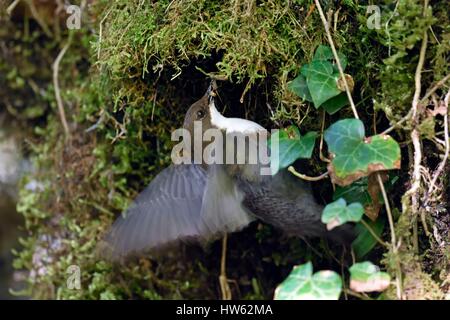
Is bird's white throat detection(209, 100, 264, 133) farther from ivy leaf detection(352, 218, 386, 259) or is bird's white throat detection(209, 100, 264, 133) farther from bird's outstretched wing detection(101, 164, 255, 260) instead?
ivy leaf detection(352, 218, 386, 259)

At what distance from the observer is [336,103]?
1.94m

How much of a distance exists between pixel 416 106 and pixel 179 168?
87 cm

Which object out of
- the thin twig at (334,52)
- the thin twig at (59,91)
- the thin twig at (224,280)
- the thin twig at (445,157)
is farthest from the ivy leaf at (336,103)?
the thin twig at (59,91)

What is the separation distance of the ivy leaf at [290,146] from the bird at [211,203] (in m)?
0.23

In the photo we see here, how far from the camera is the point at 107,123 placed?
8.47ft

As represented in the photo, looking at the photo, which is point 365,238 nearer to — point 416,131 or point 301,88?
point 416,131

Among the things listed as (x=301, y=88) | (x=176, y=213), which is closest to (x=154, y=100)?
(x=176, y=213)

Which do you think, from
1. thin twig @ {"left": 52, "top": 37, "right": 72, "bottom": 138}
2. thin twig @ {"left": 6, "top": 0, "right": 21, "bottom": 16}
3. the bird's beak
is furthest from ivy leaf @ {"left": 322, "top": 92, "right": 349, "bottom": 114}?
thin twig @ {"left": 6, "top": 0, "right": 21, "bottom": 16}

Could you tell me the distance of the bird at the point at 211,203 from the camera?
2.23 m

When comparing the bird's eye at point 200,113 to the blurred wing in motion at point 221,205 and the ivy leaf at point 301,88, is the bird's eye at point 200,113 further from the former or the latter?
the ivy leaf at point 301,88

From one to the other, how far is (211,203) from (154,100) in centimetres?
38

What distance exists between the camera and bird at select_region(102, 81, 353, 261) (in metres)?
2.23

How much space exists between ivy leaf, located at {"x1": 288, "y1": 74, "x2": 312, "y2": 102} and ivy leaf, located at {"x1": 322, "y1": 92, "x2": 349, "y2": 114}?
0.05 m
